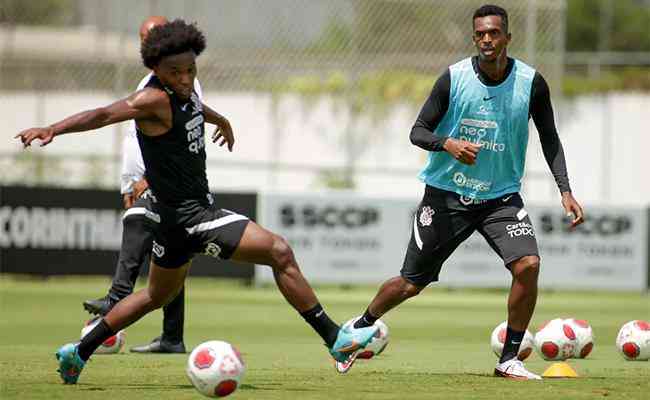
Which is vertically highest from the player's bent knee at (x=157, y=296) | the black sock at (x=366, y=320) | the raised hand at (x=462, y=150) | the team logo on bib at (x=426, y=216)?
the raised hand at (x=462, y=150)

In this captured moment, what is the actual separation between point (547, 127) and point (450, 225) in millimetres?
1006

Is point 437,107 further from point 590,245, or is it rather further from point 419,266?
point 590,245

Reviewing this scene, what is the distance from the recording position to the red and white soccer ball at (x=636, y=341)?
11.0m

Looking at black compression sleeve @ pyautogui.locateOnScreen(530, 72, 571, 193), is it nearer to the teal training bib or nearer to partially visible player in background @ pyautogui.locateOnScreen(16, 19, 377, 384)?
the teal training bib

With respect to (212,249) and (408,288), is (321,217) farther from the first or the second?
(212,249)

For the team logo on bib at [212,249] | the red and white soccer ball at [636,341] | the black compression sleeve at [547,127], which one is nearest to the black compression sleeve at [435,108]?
the black compression sleeve at [547,127]

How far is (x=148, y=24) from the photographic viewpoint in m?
10.6

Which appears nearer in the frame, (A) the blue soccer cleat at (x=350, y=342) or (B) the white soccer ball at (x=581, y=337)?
(A) the blue soccer cleat at (x=350, y=342)

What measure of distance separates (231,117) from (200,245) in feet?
52.4

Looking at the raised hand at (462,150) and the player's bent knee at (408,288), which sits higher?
the raised hand at (462,150)

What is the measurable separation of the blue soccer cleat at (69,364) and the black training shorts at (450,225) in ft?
8.29

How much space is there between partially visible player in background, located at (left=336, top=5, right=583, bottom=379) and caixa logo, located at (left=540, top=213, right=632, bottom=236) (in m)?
12.6

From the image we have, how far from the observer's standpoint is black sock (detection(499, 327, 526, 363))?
9.41 m

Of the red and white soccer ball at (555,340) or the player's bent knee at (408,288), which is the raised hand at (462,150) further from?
the red and white soccer ball at (555,340)
